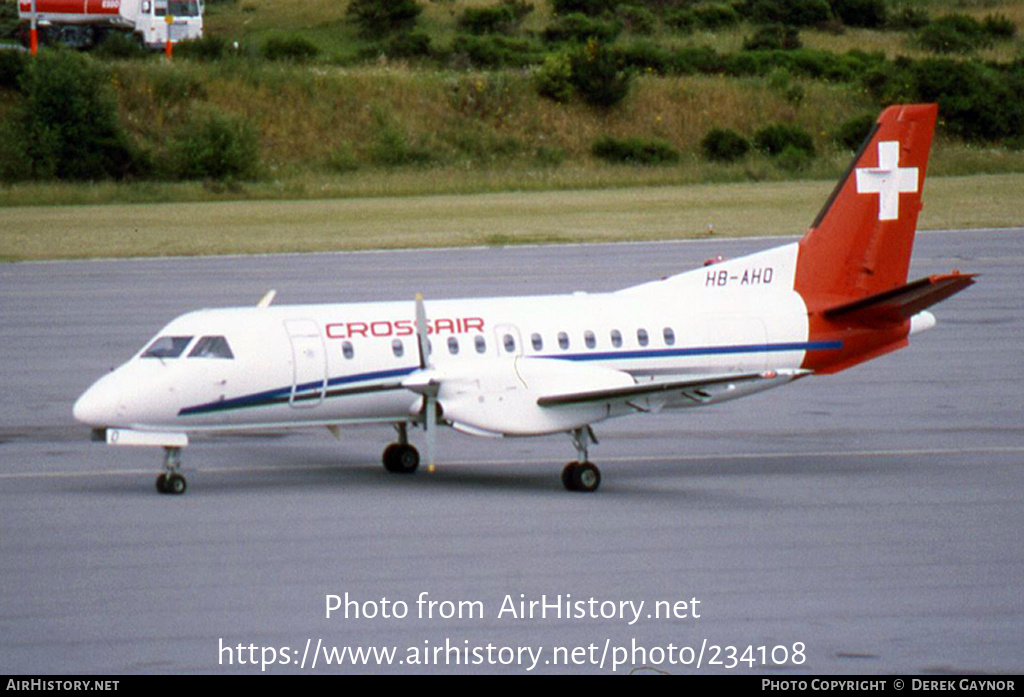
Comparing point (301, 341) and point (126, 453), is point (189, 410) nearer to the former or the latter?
point (301, 341)

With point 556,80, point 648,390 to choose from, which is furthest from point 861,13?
point 648,390

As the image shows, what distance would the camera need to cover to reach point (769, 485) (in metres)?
18.0

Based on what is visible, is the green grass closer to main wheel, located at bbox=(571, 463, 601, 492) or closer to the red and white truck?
the red and white truck

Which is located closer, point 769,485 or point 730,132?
point 769,485

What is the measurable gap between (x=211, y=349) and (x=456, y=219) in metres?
37.1

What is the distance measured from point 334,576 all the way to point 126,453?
7.66m

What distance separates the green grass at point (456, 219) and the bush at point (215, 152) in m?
5.82

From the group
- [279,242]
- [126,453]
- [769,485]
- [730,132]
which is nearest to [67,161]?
[279,242]

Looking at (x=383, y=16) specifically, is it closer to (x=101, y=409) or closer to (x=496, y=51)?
(x=496, y=51)

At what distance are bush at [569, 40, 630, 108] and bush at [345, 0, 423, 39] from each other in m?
19.4

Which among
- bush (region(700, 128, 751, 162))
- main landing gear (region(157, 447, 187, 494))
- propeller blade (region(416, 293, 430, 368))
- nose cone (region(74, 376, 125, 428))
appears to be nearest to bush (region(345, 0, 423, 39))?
bush (region(700, 128, 751, 162))

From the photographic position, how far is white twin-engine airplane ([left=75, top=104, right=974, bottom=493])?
56.8 feet

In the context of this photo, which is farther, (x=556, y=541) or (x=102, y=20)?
(x=102, y=20)

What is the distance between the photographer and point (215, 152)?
6519 cm
